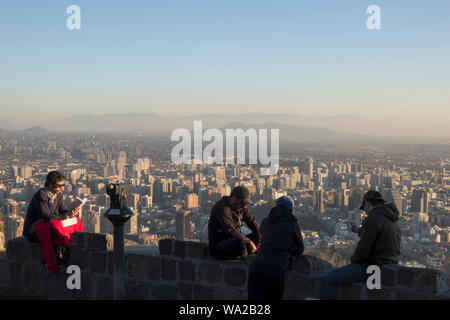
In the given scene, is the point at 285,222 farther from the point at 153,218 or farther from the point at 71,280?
the point at 153,218

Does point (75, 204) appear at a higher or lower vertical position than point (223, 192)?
higher

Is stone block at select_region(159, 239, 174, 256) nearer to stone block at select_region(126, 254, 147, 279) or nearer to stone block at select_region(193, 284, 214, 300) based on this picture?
stone block at select_region(126, 254, 147, 279)

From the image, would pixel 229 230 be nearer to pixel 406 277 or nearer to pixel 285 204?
pixel 285 204

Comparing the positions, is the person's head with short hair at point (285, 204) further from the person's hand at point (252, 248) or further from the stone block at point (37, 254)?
the stone block at point (37, 254)

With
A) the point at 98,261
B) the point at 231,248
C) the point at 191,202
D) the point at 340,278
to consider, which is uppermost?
the point at 231,248

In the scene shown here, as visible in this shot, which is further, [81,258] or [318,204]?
[318,204]

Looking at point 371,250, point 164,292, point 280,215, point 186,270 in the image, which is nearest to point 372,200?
point 371,250

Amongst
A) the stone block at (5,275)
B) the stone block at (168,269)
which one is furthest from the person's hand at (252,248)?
the stone block at (5,275)
